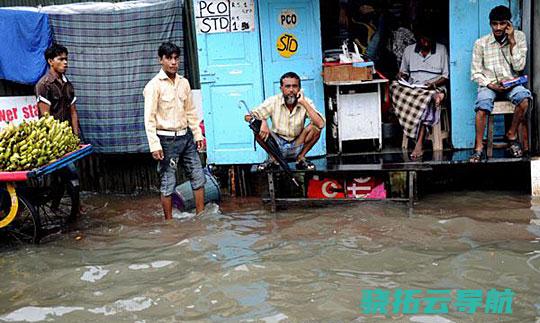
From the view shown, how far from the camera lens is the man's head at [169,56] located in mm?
6441

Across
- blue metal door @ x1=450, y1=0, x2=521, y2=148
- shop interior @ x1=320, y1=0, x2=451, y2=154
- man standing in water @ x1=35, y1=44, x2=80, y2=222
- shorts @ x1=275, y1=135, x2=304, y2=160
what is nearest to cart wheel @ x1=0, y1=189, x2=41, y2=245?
man standing in water @ x1=35, y1=44, x2=80, y2=222

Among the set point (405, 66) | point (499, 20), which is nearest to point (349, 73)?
point (405, 66)

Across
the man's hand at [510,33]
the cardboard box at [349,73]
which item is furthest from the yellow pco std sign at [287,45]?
the man's hand at [510,33]

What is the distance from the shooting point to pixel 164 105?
6.59 metres

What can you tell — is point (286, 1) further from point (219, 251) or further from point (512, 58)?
point (219, 251)

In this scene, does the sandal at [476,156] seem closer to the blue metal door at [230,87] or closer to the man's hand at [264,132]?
the man's hand at [264,132]

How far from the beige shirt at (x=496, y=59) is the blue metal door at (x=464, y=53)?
0.93 ft

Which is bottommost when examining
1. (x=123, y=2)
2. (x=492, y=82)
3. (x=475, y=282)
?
(x=475, y=282)

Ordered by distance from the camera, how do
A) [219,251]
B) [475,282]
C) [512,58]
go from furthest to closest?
[512,58] → [219,251] → [475,282]

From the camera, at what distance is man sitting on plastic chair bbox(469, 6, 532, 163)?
6.79 metres

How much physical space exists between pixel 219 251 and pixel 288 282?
1129mm

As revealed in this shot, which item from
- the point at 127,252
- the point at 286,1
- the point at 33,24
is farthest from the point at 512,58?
the point at 33,24

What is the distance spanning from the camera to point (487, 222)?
602 centimetres

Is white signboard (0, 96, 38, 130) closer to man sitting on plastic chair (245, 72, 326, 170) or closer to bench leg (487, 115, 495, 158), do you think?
man sitting on plastic chair (245, 72, 326, 170)
